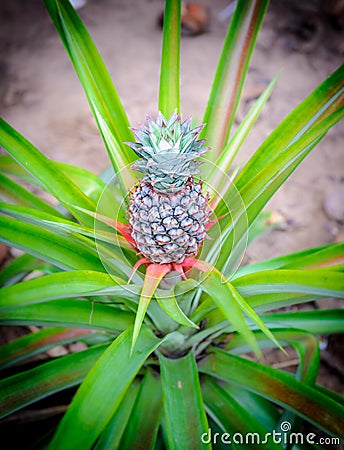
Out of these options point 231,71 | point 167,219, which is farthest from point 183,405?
point 231,71

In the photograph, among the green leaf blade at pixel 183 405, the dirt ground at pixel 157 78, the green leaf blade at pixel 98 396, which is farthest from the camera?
the dirt ground at pixel 157 78

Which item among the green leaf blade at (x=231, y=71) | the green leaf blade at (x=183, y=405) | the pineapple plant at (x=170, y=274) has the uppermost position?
the green leaf blade at (x=231, y=71)

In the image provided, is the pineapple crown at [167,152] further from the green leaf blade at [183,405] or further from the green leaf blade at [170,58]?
the green leaf blade at [183,405]

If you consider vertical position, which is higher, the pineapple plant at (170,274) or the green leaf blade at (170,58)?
the green leaf blade at (170,58)

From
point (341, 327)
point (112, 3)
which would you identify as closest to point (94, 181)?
point (341, 327)

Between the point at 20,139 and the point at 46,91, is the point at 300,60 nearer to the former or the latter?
the point at 46,91

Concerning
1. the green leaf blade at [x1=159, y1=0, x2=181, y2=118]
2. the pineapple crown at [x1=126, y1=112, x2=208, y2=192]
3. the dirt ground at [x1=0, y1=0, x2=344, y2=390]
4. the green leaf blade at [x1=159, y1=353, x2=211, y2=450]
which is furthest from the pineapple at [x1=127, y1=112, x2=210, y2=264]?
the dirt ground at [x1=0, y1=0, x2=344, y2=390]

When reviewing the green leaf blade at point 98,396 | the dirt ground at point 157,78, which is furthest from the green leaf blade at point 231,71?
the dirt ground at point 157,78

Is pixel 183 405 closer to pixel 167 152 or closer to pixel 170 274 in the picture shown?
pixel 170 274
